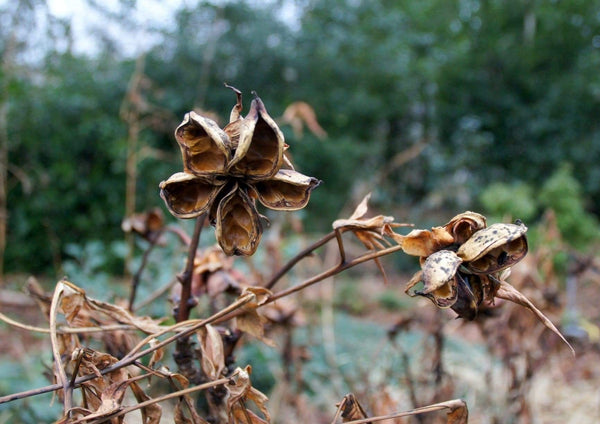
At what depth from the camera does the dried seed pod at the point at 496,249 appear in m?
0.37

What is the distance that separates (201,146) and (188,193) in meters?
0.04

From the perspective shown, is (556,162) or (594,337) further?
(556,162)

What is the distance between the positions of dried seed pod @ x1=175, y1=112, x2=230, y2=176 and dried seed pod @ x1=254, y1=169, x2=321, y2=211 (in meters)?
0.03

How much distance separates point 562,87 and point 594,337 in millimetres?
6804

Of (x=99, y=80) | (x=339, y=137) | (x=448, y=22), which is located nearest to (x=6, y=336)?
(x=99, y=80)

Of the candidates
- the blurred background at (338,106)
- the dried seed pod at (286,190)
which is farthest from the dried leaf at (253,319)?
the blurred background at (338,106)

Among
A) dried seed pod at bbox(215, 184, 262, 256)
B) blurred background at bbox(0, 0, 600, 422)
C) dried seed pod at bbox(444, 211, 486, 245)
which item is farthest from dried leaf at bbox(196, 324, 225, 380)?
blurred background at bbox(0, 0, 600, 422)

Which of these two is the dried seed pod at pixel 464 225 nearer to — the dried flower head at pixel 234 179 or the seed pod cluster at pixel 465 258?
the seed pod cluster at pixel 465 258

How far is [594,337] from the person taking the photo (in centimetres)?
130

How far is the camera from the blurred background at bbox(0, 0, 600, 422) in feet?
15.1

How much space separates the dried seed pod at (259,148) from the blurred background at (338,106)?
7.05ft

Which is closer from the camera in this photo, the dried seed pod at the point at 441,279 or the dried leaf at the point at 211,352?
the dried seed pod at the point at 441,279

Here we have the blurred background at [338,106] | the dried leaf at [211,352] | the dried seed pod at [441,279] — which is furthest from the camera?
the blurred background at [338,106]

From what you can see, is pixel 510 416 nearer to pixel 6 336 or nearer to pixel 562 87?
pixel 6 336
